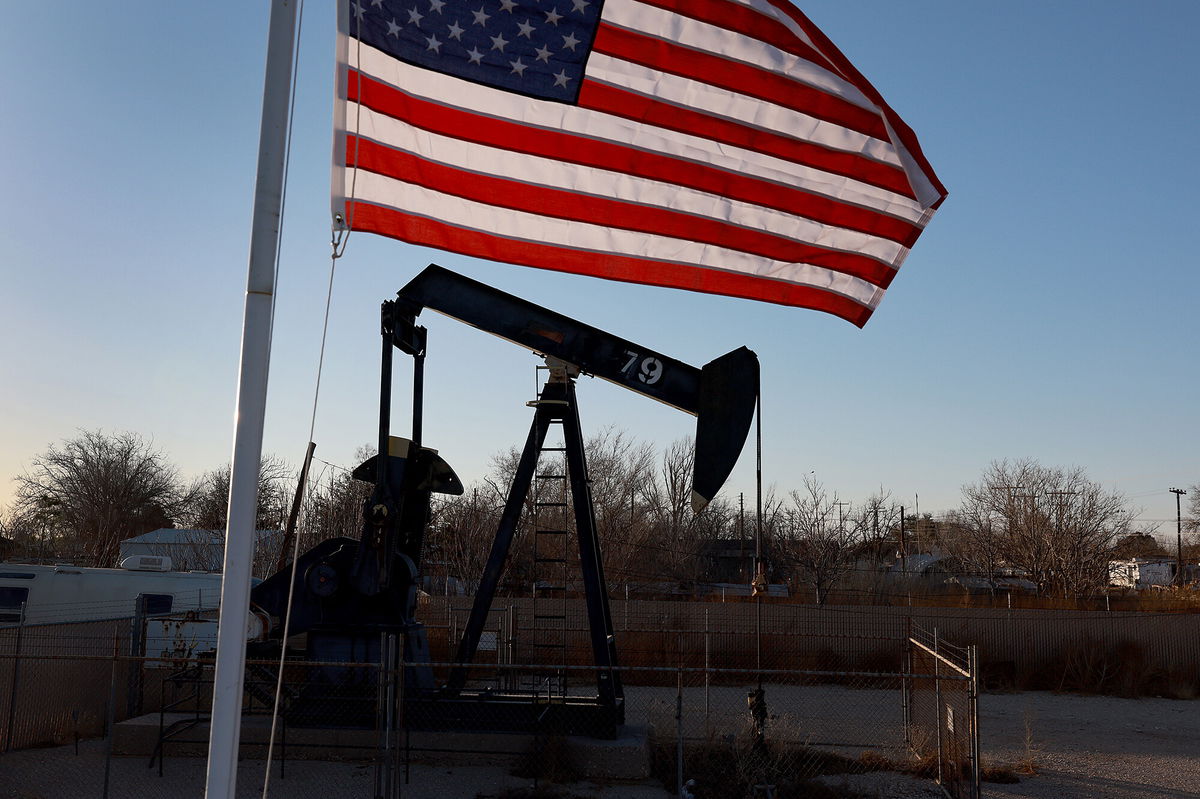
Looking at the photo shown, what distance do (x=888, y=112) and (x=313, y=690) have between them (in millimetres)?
9211

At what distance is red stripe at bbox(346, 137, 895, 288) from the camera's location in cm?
601

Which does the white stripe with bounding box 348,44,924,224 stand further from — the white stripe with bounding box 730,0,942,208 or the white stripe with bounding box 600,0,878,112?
the white stripe with bounding box 600,0,878,112

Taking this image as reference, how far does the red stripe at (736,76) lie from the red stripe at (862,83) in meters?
0.08

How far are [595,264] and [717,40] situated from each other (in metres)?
1.53

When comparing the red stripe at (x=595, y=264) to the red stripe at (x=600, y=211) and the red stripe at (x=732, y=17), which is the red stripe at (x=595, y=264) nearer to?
the red stripe at (x=600, y=211)

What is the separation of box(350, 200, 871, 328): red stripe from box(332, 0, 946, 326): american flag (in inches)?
0.5

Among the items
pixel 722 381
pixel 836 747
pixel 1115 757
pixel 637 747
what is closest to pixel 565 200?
pixel 722 381

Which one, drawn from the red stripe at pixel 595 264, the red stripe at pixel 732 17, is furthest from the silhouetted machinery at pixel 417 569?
the red stripe at pixel 732 17

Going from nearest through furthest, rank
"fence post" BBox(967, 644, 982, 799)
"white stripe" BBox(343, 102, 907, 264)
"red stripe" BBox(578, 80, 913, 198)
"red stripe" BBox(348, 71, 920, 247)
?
"red stripe" BBox(348, 71, 920, 247)
"white stripe" BBox(343, 102, 907, 264)
"red stripe" BBox(578, 80, 913, 198)
"fence post" BBox(967, 644, 982, 799)

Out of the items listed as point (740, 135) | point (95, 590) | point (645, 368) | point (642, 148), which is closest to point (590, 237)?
point (642, 148)

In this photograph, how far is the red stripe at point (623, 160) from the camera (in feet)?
19.3

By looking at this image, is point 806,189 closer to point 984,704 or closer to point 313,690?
point 313,690

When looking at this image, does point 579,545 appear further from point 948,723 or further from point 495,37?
point 495,37

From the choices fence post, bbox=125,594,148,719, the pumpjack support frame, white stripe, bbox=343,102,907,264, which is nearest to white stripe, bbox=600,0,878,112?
white stripe, bbox=343,102,907,264
